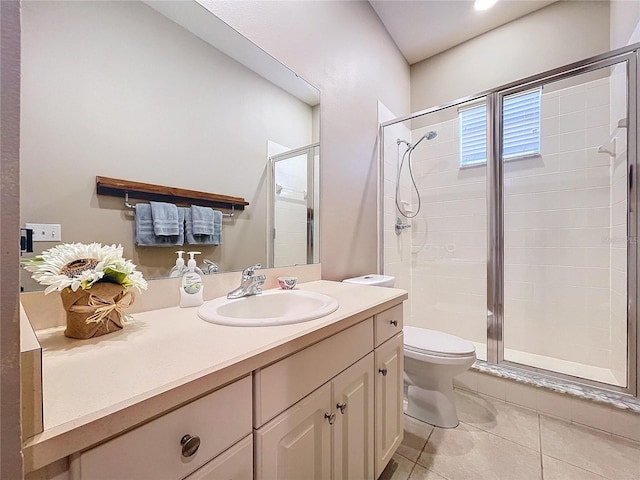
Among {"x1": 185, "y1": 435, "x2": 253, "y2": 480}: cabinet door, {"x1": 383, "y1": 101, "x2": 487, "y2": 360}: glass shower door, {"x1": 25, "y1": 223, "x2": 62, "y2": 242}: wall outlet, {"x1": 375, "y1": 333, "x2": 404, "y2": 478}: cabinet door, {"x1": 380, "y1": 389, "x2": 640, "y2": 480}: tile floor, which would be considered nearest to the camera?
{"x1": 185, "y1": 435, "x2": 253, "y2": 480}: cabinet door

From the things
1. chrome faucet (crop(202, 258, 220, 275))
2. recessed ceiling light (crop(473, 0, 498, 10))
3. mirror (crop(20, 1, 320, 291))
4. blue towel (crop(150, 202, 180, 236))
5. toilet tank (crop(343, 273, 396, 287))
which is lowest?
toilet tank (crop(343, 273, 396, 287))

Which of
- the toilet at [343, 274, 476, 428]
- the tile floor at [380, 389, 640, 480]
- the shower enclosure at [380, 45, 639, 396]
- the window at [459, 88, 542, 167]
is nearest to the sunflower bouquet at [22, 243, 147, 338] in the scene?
the tile floor at [380, 389, 640, 480]

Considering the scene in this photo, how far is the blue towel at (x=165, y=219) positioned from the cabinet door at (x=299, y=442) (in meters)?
0.71

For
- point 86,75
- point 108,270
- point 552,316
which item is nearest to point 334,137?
point 86,75

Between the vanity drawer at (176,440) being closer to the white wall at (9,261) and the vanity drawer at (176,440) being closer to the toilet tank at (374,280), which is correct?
the white wall at (9,261)

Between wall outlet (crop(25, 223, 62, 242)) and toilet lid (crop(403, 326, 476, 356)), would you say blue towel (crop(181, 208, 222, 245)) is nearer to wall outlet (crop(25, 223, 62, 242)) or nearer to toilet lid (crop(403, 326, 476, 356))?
wall outlet (crop(25, 223, 62, 242))

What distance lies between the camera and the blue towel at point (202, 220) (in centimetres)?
109

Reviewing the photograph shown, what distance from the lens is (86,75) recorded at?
2.72 feet

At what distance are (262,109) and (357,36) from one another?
1.19 m

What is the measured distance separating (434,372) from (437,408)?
24 centimetres

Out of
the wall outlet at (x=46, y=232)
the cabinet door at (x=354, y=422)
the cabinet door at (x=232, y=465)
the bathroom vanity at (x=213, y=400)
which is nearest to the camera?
the bathroom vanity at (x=213, y=400)

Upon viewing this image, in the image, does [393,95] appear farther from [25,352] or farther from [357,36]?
[25,352]

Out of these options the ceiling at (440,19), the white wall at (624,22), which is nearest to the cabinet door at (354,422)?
the white wall at (624,22)

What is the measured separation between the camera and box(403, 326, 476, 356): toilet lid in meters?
1.48
